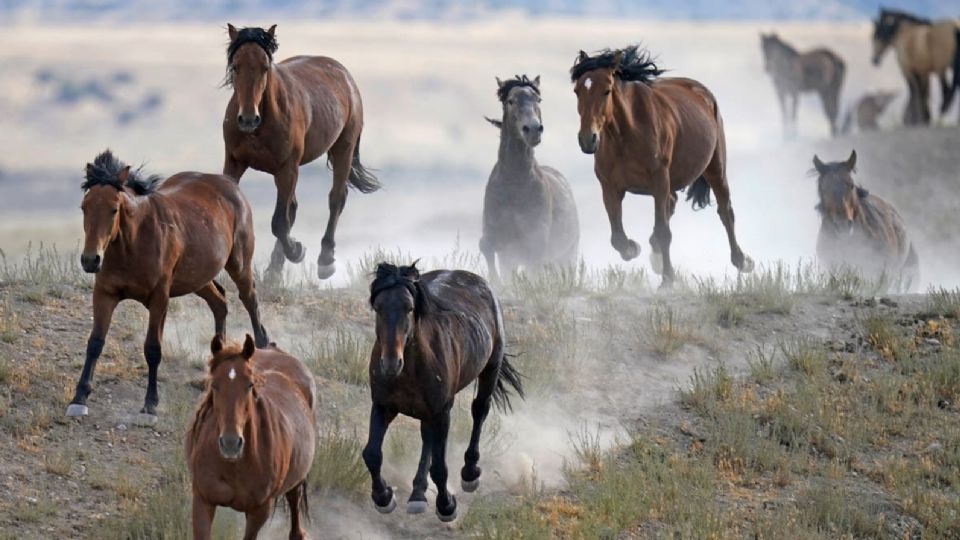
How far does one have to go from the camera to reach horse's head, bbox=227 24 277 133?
12875 mm

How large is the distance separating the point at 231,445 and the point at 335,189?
Answer: 715cm

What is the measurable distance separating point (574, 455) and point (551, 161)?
178 feet

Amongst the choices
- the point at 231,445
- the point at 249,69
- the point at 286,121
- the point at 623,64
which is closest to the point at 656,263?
the point at 623,64

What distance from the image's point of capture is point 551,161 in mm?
66688

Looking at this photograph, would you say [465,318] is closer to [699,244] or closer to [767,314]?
[767,314]

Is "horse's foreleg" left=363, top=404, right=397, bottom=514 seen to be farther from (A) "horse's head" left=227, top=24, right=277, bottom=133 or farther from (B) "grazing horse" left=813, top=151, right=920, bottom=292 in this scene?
(B) "grazing horse" left=813, top=151, right=920, bottom=292

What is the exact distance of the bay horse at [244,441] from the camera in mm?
8812

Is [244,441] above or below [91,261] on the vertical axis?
below

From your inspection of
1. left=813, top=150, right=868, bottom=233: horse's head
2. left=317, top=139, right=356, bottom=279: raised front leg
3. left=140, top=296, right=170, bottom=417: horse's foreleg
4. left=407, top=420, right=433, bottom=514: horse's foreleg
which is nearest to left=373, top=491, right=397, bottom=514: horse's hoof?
left=407, top=420, right=433, bottom=514: horse's foreleg

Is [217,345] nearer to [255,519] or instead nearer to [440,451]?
[255,519]

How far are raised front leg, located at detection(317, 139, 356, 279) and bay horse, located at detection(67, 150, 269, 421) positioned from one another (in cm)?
309

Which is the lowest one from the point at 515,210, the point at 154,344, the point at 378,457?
the point at 378,457

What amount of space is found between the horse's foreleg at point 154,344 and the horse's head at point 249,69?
1788 mm

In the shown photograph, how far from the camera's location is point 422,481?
10.3 metres
